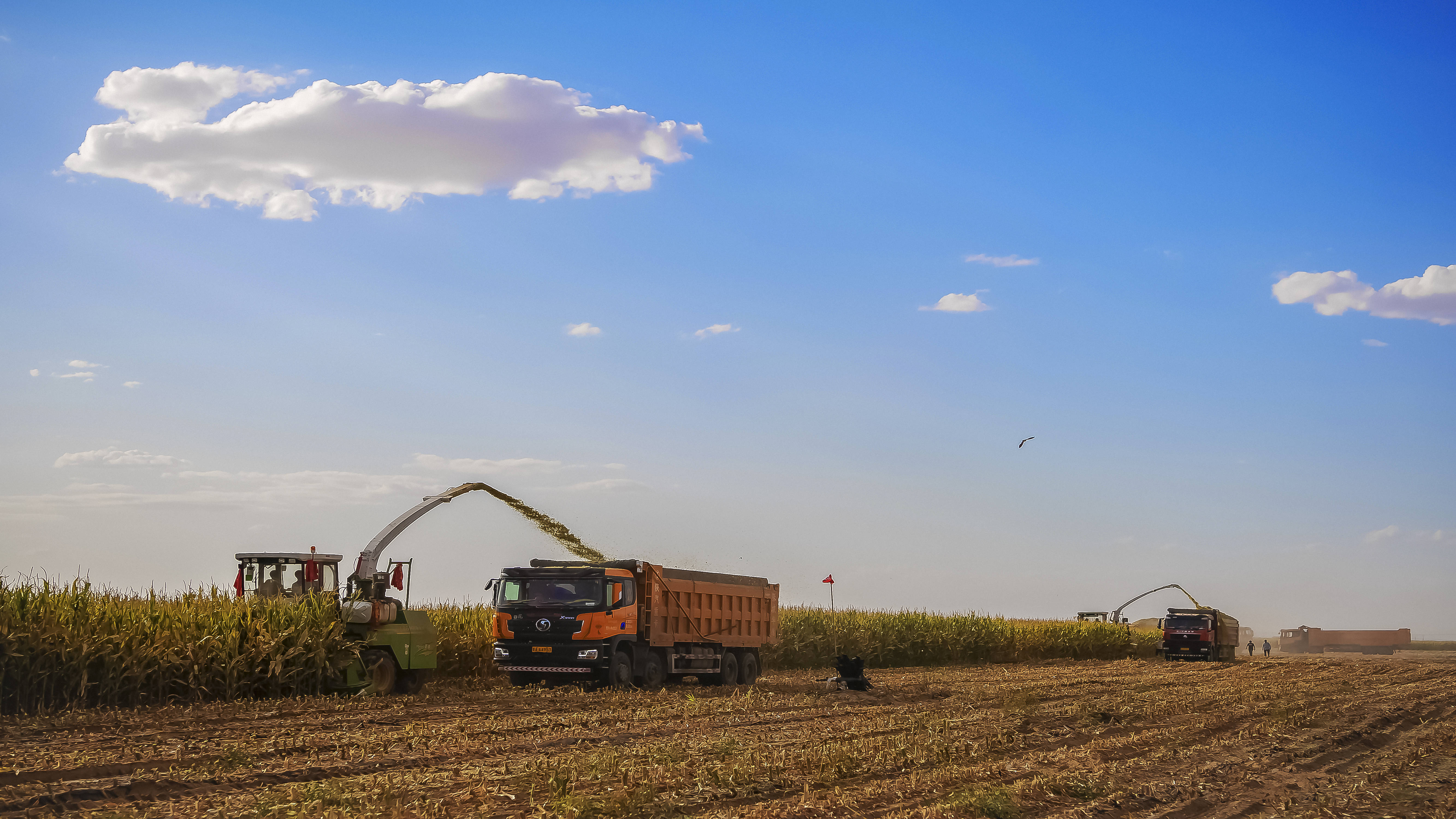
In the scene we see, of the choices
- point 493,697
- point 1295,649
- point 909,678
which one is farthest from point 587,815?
point 1295,649

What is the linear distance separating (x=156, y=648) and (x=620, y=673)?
8.72 metres

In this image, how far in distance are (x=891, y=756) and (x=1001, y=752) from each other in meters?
1.97

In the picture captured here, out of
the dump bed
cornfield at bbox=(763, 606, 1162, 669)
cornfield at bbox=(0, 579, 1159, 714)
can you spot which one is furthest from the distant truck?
cornfield at bbox=(0, 579, 1159, 714)

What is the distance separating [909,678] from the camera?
3309 cm

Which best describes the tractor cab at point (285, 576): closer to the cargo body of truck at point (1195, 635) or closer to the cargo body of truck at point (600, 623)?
the cargo body of truck at point (600, 623)

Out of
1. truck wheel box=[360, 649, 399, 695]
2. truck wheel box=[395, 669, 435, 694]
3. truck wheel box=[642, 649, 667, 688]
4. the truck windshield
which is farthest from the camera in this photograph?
truck wheel box=[642, 649, 667, 688]

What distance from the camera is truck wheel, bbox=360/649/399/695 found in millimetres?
21906

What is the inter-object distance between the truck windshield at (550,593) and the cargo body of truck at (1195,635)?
36.7 meters

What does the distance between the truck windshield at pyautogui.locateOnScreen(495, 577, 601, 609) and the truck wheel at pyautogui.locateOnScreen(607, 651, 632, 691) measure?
3.94ft

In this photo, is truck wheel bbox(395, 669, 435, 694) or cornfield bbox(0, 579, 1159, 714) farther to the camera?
truck wheel bbox(395, 669, 435, 694)

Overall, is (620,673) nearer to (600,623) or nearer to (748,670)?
(600,623)

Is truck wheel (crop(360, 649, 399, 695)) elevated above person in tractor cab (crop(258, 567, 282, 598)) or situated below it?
below

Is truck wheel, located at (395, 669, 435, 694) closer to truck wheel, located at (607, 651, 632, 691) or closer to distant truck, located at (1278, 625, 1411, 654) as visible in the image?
truck wheel, located at (607, 651, 632, 691)

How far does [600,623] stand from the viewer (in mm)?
24031
